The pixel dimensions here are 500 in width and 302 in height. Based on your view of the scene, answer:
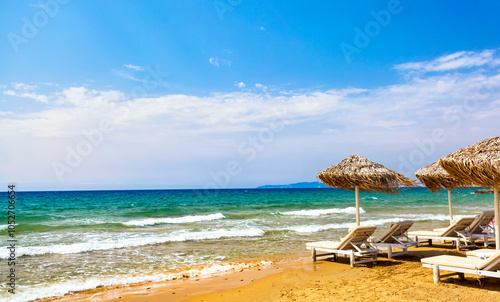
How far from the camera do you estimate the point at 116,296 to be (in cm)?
648

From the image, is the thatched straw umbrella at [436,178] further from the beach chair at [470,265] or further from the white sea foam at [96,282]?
the white sea foam at [96,282]

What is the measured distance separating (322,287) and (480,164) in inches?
127

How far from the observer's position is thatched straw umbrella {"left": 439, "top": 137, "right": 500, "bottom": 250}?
19.2ft

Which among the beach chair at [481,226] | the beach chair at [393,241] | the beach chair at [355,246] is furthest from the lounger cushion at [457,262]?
the beach chair at [481,226]

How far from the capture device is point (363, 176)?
8.63m

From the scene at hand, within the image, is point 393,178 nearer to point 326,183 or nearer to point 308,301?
point 326,183

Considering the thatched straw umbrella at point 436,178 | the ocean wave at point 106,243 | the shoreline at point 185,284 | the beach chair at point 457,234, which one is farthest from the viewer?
the ocean wave at point 106,243

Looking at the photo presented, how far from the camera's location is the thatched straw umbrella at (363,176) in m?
8.62

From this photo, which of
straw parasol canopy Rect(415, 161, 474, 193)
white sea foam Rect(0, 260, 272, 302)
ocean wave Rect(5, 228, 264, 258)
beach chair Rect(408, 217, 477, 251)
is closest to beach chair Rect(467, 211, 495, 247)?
beach chair Rect(408, 217, 477, 251)

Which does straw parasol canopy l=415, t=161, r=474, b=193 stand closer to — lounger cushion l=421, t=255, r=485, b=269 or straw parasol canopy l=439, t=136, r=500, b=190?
straw parasol canopy l=439, t=136, r=500, b=190

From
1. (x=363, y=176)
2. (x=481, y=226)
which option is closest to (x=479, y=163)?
(x=363, y=176)

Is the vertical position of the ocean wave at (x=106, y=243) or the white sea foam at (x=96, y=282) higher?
the white sea foam at (x=96, y=282)

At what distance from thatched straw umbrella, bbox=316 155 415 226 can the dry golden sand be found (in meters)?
1.64

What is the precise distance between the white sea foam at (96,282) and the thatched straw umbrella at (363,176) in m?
2.71
